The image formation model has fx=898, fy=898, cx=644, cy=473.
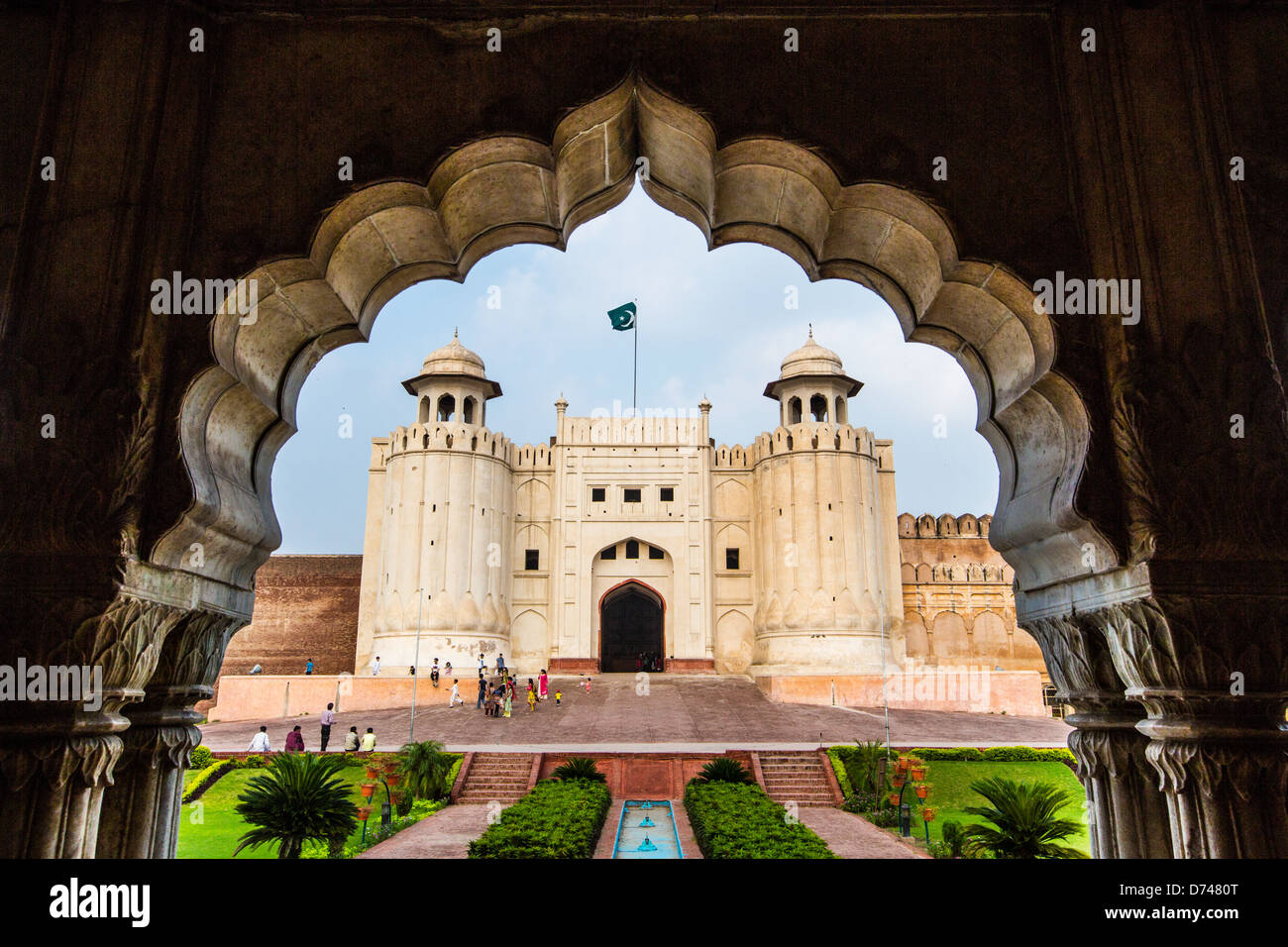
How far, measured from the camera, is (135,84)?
286 centimetres

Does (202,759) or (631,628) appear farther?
(631,628)

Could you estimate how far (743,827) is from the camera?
9.01m

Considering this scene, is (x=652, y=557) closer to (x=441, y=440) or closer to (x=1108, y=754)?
(x=441, y=440)

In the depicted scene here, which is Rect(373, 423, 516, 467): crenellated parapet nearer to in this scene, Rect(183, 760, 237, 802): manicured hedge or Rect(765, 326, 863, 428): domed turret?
Rect(765, 326, 863, 428): domed turret

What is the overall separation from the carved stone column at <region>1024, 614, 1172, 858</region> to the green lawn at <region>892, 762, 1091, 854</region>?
976 cm

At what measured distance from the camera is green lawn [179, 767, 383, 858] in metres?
9.91

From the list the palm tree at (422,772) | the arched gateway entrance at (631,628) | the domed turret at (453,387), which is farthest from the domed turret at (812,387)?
the palm tree at (422,772)

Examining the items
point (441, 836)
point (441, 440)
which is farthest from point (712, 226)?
point (441, 440)

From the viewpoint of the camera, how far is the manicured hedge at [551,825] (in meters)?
7.77

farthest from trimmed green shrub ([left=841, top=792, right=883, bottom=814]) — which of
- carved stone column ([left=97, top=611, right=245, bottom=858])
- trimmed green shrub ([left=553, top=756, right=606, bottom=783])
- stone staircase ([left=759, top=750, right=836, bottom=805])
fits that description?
carved stone column ([left=97, top=611, right=245, bottom=858])

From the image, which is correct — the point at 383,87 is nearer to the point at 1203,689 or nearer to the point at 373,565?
the point at 1203,689

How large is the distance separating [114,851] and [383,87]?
2.50 meters

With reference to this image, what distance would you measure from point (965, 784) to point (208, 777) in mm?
12134
